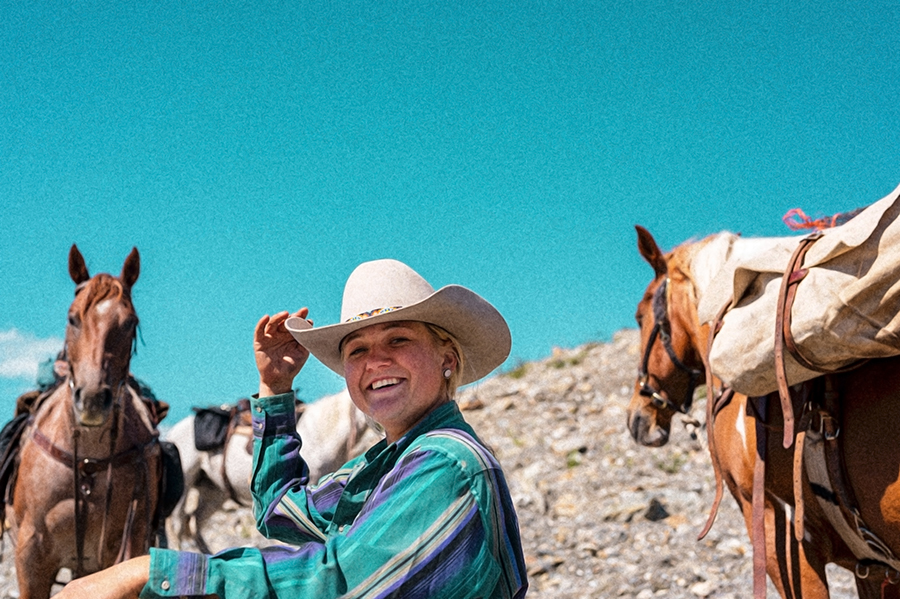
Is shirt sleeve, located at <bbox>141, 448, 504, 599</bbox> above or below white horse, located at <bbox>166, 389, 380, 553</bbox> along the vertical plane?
below

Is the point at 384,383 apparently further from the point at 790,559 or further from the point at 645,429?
the point at 645,429

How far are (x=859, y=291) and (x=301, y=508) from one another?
2020 millimetres

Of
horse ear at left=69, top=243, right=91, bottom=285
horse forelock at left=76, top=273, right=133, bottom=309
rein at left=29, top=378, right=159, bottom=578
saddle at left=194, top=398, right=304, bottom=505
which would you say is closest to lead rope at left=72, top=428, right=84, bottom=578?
rein at left=29, top=378, right=159, bottom=578

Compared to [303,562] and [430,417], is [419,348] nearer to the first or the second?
[430,417]

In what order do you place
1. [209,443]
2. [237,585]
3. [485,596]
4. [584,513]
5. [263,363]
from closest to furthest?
[237,585], [485,596], [263,363], [209,443], [584,513]

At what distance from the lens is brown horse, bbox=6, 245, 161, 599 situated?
512cm

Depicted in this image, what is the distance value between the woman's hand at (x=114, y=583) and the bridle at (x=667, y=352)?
4051mm

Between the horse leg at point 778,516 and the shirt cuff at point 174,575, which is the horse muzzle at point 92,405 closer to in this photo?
the horse leg at point 778,516

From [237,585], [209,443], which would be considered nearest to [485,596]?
[237,585]

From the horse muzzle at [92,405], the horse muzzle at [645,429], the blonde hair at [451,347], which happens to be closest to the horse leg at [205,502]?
the horse muzzle at [92,405]

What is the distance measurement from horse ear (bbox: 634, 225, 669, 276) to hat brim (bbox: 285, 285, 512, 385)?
285 cm

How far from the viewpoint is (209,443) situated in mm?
8688

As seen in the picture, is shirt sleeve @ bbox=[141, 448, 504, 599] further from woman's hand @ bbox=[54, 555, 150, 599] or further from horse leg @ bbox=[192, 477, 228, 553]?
horse leg @ bbox=[192, 477, 228, 553]

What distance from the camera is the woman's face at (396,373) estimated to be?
1932 mm
